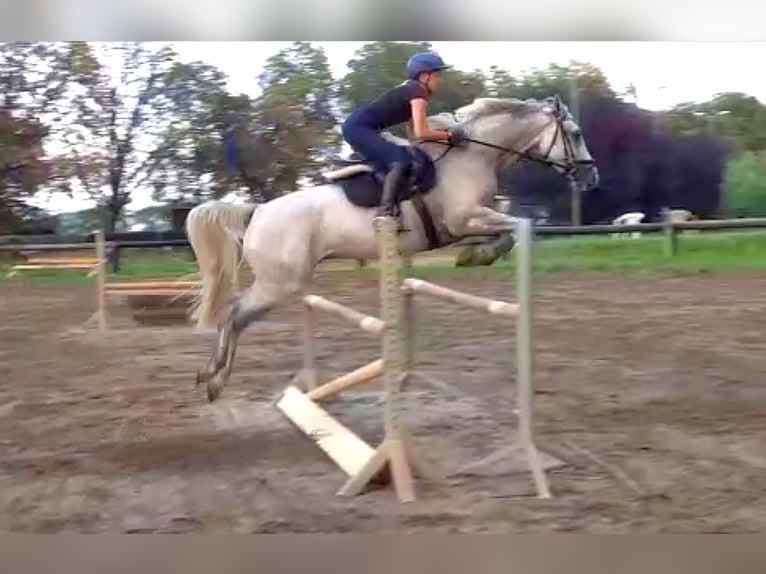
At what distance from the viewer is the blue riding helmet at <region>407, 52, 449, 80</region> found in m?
2.28

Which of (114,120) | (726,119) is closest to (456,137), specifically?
(726,119)

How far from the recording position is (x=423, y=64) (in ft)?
7.47

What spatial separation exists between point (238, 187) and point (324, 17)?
378 millimetres

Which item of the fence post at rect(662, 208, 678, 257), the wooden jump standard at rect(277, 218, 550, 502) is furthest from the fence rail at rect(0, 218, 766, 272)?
the wooden jump standard at rect(277, 218, 550, 502)

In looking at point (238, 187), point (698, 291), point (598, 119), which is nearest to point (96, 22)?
point (238, 187)

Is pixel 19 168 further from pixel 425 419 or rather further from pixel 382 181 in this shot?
pixel 425 419

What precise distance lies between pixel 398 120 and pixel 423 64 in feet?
0.39

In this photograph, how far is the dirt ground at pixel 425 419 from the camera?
7.52ft

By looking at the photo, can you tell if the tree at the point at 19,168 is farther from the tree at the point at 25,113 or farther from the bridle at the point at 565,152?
the bridle at the point at 565,152

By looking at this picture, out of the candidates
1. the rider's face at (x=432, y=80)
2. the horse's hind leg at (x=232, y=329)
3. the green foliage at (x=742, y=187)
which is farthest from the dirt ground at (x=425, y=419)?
the rider's face at (x=432, y=80)

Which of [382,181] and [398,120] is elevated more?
[398,120]

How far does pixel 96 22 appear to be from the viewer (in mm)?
2320

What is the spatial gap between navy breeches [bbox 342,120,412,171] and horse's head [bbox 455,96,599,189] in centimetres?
16

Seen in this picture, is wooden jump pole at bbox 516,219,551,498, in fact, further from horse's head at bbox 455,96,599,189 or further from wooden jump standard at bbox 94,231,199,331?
wooden jump standard at bbox 94,231,199,331
